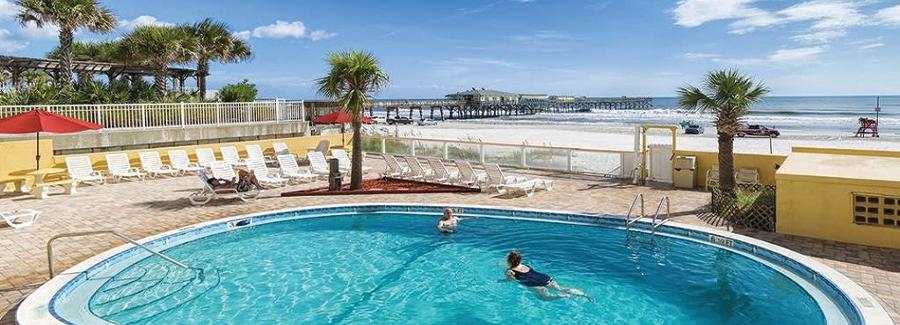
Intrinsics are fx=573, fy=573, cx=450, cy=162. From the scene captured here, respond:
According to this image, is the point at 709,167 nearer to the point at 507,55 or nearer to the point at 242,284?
the point at 242,284

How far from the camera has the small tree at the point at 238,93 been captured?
79.6 ft

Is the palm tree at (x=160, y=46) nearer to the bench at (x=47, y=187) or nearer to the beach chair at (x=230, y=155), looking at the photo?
the beach chair at (x=230, y=155)

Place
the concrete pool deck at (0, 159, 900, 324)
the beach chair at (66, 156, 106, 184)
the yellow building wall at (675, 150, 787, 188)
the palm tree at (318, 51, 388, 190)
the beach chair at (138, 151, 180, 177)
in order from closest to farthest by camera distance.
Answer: the concrete pool deck at (0, 159, 900, 324) < the palm tree at (318, 51, 388, 190) < the yellow building wall at (675, 150, 787, 188) < the beach chair at (66, 156, 106, 184) < the beach chair at (138, 151, 180, 177)

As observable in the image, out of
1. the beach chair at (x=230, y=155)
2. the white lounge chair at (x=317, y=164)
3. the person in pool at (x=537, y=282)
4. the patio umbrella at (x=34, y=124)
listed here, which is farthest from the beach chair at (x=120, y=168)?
the person in pool at (x=537, y=282)

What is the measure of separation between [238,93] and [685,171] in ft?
60.4

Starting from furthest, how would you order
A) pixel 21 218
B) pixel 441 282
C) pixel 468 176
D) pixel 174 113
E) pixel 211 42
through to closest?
pixel 211 42 < pixel 174 113 < pixel 468 176 < pixel 21 218 < pixel 441 282

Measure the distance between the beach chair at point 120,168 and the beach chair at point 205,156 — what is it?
5.03ft

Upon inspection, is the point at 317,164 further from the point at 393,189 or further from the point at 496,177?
the point at 496,177

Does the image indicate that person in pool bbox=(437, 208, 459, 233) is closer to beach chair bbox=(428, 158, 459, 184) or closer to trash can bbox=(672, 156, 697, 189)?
beach chair bbox=(428, 158, 459, 184)

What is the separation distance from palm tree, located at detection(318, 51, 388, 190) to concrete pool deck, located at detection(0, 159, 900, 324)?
2127 millimetres

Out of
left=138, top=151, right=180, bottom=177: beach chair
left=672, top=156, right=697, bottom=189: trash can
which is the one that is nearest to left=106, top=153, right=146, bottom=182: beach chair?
left=138, top=151, right=180, bottom=177: beach chair

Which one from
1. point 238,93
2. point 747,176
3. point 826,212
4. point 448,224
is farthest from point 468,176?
point 238,93

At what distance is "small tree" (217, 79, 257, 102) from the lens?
24.3 m

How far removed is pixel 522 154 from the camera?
17000mm
